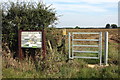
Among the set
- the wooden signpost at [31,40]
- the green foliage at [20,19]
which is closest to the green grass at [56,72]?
the wooden signpost at [31,40]

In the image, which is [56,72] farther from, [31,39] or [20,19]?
[20,19]

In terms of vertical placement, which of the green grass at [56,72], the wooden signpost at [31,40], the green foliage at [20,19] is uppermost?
the green foliage at [20,19]

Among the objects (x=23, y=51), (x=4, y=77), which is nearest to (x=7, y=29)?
(x=23, y=51)

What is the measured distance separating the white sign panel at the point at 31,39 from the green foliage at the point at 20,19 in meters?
0.74

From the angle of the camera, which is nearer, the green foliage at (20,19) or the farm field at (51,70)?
the farm field at (51,70)

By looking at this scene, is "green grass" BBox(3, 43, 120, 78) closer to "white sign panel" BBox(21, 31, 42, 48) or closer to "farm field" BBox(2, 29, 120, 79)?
"farm field" BBox(2, 29, 120, 79)

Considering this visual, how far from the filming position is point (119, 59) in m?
7.72

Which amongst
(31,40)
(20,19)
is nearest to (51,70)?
(31,40)

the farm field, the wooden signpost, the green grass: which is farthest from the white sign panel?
the green grass

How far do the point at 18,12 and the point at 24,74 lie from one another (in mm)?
3604

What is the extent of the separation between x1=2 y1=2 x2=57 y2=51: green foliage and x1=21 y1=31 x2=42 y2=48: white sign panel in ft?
2.44

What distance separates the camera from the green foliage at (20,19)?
27.5 ft

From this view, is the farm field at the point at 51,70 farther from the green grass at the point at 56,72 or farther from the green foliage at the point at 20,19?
the green foliage at the point at 20,19

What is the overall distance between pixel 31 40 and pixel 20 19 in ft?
4.49
